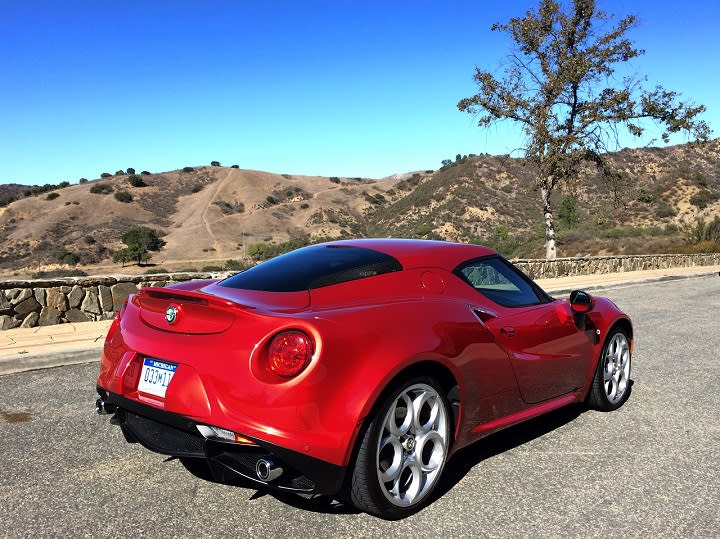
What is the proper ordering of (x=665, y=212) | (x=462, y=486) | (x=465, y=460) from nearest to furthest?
(x=462, y=486), (x=465, y=460), (x=665, y=212)

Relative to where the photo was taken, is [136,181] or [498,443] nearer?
[498,443]

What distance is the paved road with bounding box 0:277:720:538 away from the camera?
10.2 feet

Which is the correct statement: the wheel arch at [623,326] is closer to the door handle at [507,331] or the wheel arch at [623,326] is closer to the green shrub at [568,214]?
the door handle at [507,331]

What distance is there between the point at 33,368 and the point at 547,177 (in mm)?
19516

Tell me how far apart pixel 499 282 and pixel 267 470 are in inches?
87.8

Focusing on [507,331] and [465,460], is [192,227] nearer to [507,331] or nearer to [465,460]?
[465,460]

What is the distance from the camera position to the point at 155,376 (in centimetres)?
316

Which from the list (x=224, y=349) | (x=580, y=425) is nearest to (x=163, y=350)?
(x=224, y=349)

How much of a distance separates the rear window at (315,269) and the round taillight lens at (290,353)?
1.89 ft

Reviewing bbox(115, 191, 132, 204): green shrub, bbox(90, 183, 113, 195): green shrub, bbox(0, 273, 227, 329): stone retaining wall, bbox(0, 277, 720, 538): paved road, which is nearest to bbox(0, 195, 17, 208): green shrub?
bbox(90, 183, 113, 195): green shrub

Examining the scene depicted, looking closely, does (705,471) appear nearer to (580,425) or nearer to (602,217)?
(580,425)

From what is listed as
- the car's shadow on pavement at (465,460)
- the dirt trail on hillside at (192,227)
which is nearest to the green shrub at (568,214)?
the dirt trail on hillside at (192,227)

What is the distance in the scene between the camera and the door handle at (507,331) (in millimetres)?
3808

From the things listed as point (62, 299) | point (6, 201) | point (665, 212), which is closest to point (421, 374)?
point (62, 299)
